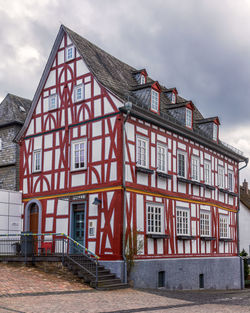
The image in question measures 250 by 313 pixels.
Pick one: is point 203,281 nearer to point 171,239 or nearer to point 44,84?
point 171,239

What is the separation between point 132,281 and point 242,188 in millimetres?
32243

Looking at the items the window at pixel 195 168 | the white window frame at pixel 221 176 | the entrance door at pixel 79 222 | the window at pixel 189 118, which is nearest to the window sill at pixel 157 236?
the entrance door at pixel 79 222

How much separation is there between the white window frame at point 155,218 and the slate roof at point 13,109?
12.7 meters

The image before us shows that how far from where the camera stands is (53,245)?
22641mm

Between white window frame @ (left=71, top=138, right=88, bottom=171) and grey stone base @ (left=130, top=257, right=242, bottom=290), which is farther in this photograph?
white window frame @ (left=71, top=138, right=88, bottom=171)

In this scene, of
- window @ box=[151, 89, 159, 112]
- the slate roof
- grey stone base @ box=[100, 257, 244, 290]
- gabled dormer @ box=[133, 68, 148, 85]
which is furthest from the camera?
the slate roof

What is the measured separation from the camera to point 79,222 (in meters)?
22.7

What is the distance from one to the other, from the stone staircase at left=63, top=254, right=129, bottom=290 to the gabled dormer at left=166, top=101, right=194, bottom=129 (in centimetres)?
1034

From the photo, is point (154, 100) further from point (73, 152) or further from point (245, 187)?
point (245, 187)

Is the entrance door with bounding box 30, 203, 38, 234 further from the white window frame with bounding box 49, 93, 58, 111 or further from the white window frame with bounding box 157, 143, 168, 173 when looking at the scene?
the white window frame with bounding box 157, 143, 168, 173

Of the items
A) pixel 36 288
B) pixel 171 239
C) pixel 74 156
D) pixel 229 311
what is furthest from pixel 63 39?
A: pixel 229 311

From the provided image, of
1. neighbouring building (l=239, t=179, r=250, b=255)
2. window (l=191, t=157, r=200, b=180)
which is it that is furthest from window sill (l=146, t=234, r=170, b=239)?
neighbouring building (l=239, t=179, r=250, b=255)

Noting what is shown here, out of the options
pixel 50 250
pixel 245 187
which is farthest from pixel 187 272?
pixel 245 187

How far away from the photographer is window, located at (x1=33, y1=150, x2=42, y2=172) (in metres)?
25.1
